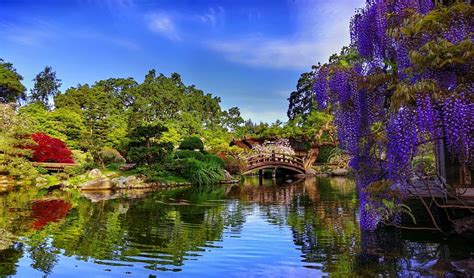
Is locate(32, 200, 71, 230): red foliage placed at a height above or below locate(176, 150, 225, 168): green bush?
below

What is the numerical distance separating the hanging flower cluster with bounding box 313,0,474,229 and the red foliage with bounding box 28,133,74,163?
1661cm

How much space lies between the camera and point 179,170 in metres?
19.5

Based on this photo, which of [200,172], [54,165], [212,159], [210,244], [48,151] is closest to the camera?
[210,244]

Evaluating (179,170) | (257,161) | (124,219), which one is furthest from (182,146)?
(124,219)

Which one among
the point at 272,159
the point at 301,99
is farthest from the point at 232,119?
the point at 272,159

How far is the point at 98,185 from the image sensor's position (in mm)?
16594

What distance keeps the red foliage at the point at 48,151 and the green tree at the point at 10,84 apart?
65.0 feet

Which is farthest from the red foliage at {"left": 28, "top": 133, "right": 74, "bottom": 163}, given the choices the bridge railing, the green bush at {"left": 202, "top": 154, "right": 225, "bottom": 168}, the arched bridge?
the bridge railing

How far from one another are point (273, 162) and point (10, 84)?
83.8 ft

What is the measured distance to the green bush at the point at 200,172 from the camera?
1925 centimetres

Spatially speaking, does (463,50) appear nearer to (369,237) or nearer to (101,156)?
(369,237)

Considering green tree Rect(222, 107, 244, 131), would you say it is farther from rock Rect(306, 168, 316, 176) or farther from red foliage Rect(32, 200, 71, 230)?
red foliage Rect(32, 200, 71, 230)

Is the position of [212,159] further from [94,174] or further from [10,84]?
[10,84]

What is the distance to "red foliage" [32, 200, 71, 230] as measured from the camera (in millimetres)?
8405
